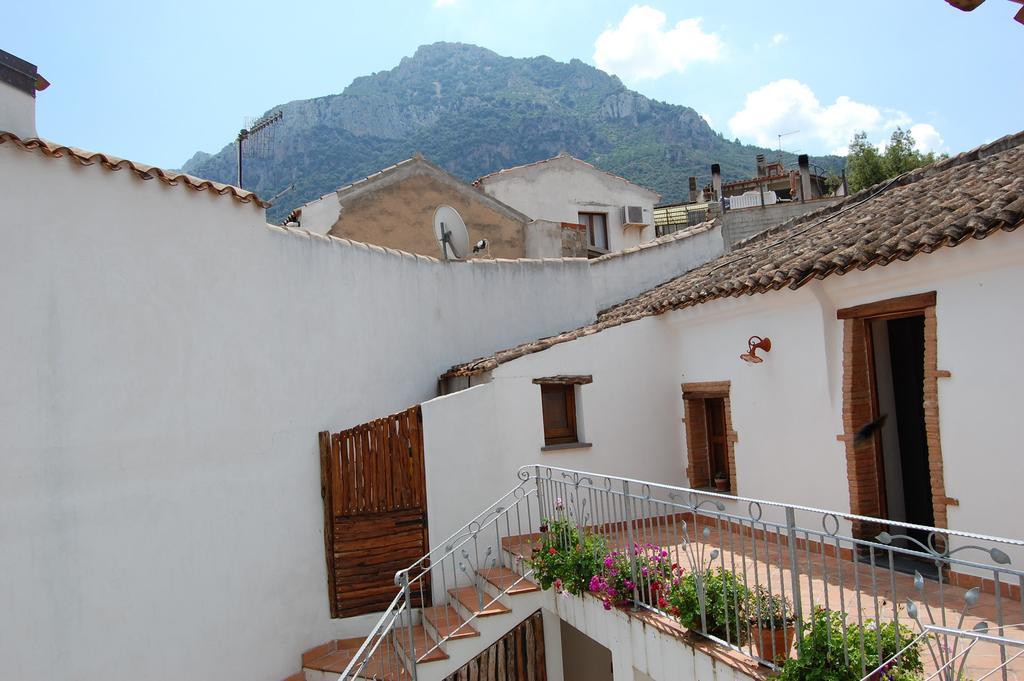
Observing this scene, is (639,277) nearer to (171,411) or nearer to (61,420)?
(171,411)

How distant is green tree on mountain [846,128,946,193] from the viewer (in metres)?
26.0

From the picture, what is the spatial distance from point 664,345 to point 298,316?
5501 mm

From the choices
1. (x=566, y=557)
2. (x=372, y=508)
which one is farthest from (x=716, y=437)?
(x=372, y=508)

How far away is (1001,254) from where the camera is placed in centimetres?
686

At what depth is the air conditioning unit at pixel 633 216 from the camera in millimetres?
25891

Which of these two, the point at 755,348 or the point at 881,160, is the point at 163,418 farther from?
the point at 881,160

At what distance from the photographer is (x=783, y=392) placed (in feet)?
31.7

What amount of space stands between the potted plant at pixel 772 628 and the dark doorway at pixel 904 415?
439cm

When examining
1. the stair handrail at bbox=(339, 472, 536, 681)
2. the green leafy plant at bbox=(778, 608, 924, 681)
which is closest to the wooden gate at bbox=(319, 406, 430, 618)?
the stair handrail at bbox=(339, 472, 536, 681)

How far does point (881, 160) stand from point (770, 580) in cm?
2484

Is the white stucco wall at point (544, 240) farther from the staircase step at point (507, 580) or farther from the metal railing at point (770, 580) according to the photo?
the staircase step at point (507, 580)

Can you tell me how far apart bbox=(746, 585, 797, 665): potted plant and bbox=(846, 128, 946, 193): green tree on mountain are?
23.6 metres

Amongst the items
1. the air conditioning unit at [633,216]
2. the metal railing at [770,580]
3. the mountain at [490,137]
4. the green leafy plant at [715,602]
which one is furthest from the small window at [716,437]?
the mountain at [490,137]

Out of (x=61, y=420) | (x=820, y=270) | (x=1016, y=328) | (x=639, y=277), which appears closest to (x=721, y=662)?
(x=1016, y=328)
